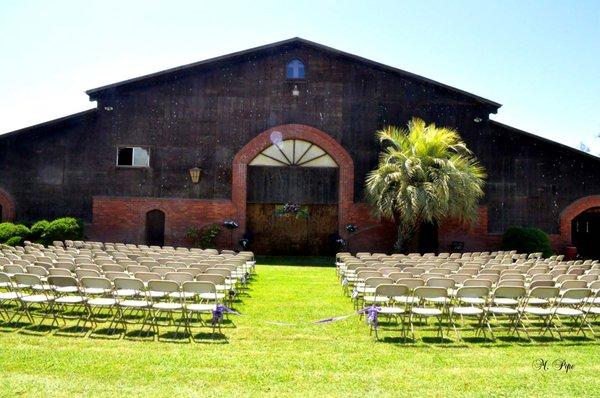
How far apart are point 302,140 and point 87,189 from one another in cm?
1005

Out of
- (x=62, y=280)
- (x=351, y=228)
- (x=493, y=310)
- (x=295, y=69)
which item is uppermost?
(x=295, y=69)

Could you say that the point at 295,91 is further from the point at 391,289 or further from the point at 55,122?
the point at 391,289

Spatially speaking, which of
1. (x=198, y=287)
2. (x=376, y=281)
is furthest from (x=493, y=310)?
(x=198, y=287)

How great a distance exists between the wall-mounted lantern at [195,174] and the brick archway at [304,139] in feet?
5.09

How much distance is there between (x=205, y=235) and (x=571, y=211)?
1659 cm

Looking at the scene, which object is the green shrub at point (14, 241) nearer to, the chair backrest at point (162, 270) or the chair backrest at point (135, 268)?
the chair backrest at point (135, 268)

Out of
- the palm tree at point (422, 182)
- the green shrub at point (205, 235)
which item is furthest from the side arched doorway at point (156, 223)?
the palm tree at point (422, 182)

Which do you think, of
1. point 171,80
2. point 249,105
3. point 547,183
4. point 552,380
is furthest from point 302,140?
point 552,380

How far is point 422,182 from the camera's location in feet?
67.7

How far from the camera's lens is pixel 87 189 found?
23703 mm

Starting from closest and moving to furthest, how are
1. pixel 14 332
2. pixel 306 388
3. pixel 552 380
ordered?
1. pixel 306 388
2. pixel 552 380
3. pixel 14 332

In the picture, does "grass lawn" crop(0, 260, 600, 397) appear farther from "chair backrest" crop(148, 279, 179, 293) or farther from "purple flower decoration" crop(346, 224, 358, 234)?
"purple flower decoration" crop(346, 224, 358, 234)

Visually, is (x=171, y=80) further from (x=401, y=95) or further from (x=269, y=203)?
(x=401, y=95)

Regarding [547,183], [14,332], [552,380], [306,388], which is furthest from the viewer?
[547,183]
